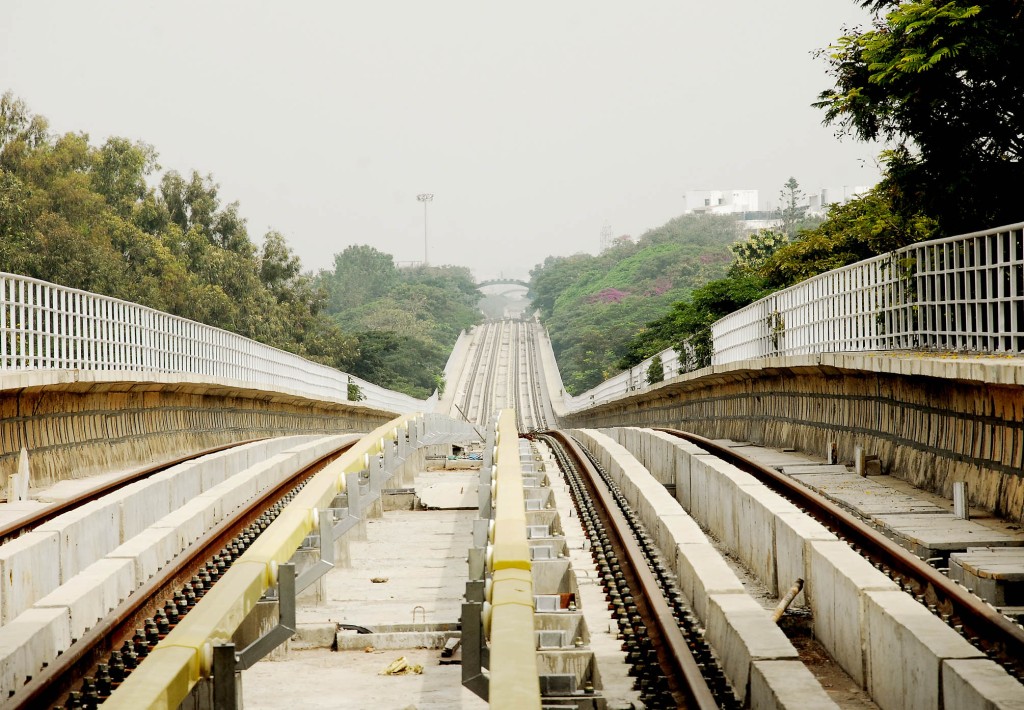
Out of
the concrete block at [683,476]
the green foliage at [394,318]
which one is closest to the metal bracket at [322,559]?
the concrete block at [683,476]

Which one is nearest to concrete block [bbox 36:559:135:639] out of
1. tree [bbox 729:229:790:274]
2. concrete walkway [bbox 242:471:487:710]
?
concrete walkway [bbox 242:471:487:710]

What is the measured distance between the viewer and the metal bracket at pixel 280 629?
5.36m

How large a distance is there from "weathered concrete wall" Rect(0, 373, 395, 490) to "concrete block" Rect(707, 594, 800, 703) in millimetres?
7914

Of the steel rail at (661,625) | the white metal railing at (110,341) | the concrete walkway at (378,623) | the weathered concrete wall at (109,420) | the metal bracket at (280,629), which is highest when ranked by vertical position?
the white metal railing at (110,341)

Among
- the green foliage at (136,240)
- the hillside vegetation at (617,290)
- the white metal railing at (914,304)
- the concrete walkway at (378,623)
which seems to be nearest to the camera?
the concrete walkway at (378,623)

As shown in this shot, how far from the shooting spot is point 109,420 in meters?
15.9

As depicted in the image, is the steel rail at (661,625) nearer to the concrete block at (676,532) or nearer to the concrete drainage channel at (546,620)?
the concrete block at (676,532)

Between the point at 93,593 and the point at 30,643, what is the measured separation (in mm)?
1183

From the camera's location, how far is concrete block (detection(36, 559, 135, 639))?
704 centimetres

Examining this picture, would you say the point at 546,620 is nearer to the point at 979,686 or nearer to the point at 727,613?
the point at 727,613

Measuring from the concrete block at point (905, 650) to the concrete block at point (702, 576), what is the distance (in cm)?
109

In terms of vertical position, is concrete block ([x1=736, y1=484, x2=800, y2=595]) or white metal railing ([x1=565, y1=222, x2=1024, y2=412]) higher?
white metal railing ([x1=565, y1=222, x2=1024, y2=412])

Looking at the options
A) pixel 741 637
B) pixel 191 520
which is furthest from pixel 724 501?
pixel 741 637

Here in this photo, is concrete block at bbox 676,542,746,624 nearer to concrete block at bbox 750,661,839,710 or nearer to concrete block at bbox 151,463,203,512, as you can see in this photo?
concrete block at bbox 750,661,839,710
